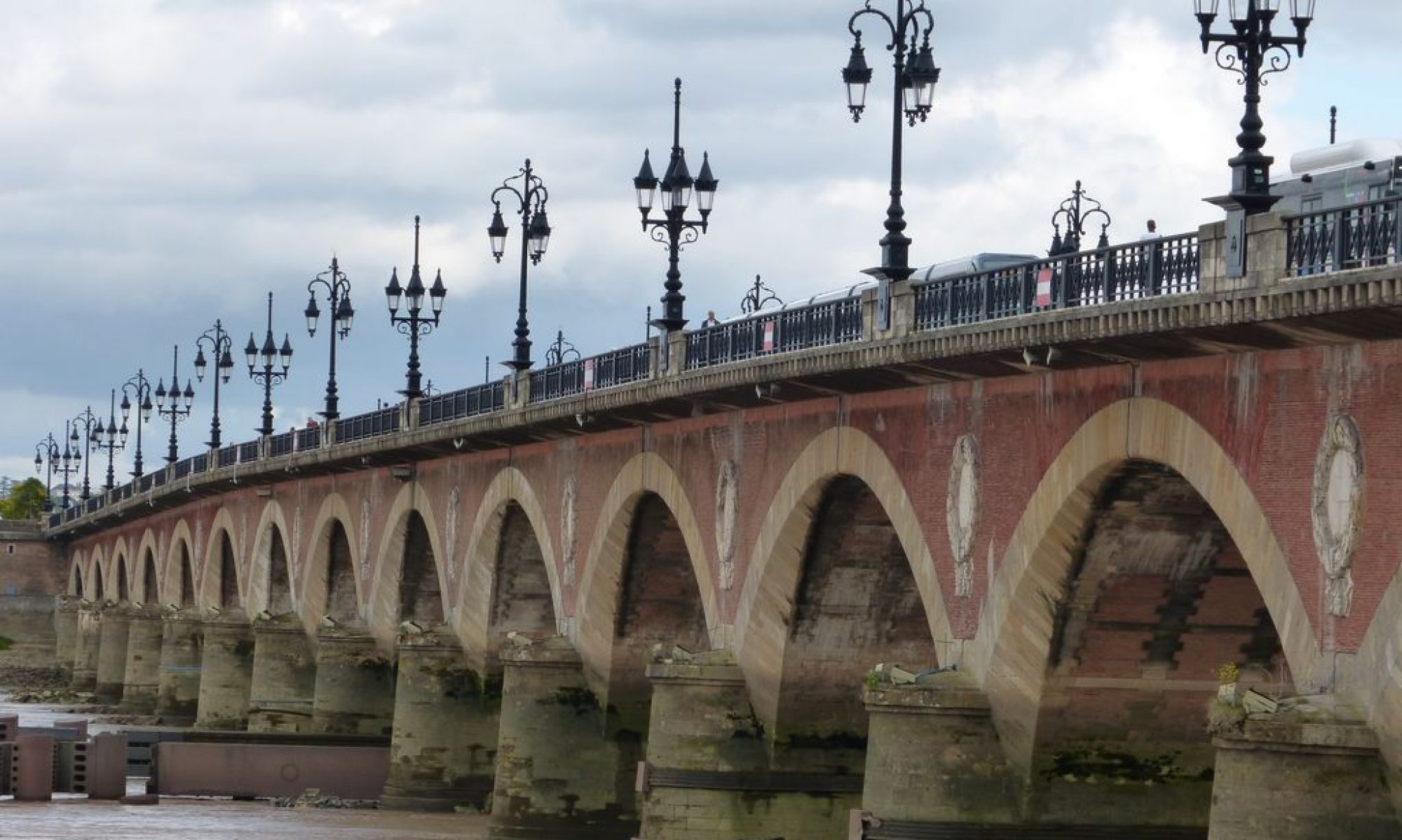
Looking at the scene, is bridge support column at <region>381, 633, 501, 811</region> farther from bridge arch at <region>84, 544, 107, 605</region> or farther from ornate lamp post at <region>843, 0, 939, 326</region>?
bridge arch at <region>84, 544, 107, 605</region>

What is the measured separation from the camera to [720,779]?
105ft

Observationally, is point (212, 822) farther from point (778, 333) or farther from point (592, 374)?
point (778, 333)

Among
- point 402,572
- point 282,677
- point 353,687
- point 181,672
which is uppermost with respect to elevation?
point 402,572

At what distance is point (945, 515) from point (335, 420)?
33.9 meters

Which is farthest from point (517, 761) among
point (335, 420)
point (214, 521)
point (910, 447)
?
point (214, 521)

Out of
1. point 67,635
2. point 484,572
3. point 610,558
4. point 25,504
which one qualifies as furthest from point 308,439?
point 25,504

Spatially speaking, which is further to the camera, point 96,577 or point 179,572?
point 96,577

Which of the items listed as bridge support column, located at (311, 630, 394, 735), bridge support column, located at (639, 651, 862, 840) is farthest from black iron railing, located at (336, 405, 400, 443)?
bridge support column, located at (639, 651, 862, 840)

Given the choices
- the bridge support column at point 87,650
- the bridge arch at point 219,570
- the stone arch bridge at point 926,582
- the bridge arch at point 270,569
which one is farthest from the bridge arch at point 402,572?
the bridge support column at point 87,650

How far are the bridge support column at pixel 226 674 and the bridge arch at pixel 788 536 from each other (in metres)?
35.9

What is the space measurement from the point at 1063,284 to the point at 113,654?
227 feet

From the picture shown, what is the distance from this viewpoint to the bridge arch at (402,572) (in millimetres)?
52156

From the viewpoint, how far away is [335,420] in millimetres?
58812

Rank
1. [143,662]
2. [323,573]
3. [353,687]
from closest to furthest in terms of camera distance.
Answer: [353,687]
[323,573]
[143,662]
